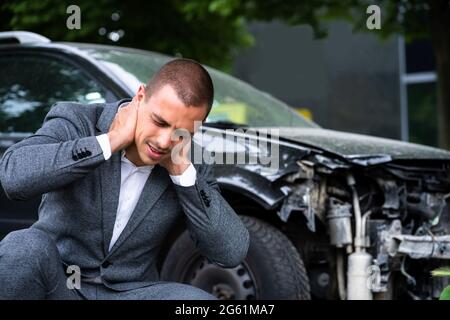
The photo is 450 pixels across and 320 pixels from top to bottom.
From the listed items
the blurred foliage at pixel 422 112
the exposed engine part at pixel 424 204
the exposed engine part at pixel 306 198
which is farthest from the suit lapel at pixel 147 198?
the blurred foliage at pixel 422 112

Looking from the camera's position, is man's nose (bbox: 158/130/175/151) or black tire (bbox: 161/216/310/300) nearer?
man's nose (bbox: 158/130/175/151)

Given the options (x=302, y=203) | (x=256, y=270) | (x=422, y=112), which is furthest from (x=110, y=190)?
(x=422, y=112)

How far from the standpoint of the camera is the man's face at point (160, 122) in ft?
9.27

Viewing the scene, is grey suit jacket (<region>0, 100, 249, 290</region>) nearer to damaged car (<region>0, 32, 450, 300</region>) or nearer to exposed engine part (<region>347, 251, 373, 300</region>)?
damaged car (<region>0, 32, 450, 300</region>)

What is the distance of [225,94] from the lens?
5.26 meters

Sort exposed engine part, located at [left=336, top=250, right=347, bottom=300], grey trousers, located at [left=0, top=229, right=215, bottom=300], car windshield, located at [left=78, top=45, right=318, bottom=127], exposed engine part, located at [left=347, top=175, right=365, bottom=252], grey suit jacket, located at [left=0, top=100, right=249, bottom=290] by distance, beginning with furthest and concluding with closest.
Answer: car windshield, located at [left=78, top=45, right=318, bottom=127]
exposed engine part, located at [left=336, top=250, right=347, bottom=300]
exposed engine part, located at [left=347, top=175, right=365, bottom=252]
grey suit jacket, located at [left=0, top=100, right=249, bottom=290]
grey trousers, located at [left=0, top=229, right=215, bottom=300]

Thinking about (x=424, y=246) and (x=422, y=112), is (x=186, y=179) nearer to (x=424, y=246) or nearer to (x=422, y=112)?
(x=424, y=246)

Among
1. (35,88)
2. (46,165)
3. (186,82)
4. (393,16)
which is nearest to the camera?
(46,165)

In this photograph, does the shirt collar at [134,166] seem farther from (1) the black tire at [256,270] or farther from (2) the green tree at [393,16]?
(2) the green tree at [393,16]

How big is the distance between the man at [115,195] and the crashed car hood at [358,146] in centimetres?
139

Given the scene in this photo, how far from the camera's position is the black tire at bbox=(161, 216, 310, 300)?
424cm

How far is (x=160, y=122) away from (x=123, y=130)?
13 cm

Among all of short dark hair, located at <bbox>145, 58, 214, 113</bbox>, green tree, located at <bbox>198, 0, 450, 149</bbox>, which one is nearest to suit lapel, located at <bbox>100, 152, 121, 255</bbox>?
short dark hair, located at <bbox>145, 58, 214, 113</bbox>

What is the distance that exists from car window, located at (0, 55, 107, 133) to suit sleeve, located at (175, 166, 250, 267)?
6.13 feet
